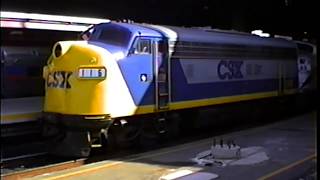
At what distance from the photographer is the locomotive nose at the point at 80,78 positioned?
11734 mm

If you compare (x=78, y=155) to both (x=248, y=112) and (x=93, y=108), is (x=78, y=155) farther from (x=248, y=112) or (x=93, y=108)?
(x=248, y=112)

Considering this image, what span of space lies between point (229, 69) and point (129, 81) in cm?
476

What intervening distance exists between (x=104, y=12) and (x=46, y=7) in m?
2.65

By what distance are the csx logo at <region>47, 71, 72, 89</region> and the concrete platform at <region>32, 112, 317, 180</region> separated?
2.19m

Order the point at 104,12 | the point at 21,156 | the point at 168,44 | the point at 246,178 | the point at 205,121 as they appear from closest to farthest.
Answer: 1. the point at 246,178
2. the point at 21,156
3. the point at 168,44
4. the point at 205,121
5. the point at 104,12

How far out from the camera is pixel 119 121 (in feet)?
40.7

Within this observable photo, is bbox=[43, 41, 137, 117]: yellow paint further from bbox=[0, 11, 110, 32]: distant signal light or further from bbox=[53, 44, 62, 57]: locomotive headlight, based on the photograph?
bbox=[0, 11, 110, 32]: distant signal light

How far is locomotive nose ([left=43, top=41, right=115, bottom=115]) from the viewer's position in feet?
38.5

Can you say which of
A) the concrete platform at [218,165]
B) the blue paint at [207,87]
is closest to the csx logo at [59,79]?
the concrete platform at [218,165]

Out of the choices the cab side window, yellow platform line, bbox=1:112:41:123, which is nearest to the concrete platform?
the cab side window

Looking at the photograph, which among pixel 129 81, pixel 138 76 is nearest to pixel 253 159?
pixel 129 81

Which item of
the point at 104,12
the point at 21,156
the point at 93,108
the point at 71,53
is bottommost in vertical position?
the point at 21,156

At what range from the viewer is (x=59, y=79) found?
12.2 m

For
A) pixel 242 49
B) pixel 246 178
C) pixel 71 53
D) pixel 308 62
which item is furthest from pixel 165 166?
pixel 308 62
